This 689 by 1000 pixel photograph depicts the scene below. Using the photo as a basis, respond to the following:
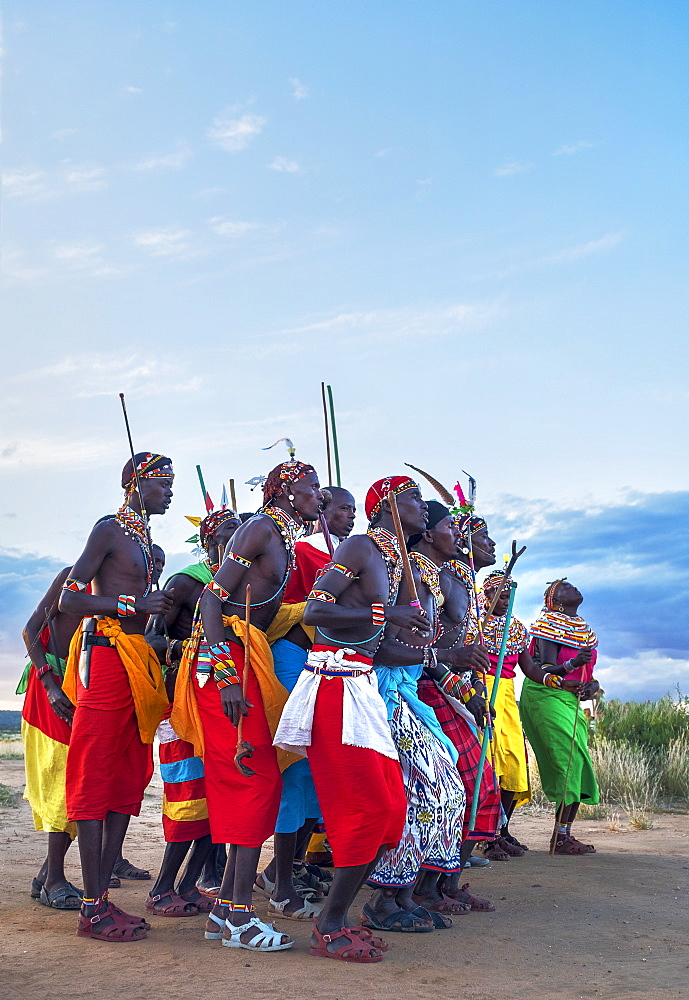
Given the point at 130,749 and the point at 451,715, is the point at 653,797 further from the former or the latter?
the point at 130,749

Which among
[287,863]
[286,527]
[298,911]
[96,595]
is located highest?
[286,527]

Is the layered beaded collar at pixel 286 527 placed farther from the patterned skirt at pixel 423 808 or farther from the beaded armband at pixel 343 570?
the patterned skirt at pixel 423 808

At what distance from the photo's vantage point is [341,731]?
5.06 metres

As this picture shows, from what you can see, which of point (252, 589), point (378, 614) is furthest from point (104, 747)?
point (378, 614)

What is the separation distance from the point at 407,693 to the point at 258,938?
1.56 m

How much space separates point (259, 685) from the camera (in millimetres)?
5426

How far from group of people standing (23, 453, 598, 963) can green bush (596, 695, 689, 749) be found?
802cm

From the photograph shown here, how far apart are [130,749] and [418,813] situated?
168 cm

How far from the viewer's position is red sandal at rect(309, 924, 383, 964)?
490 centimetres

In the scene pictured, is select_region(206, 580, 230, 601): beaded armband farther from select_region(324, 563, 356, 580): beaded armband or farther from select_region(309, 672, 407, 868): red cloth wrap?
select_region(309, 672, 407, 868): red cloth wrap

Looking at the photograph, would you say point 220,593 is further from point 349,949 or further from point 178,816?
point 349,949

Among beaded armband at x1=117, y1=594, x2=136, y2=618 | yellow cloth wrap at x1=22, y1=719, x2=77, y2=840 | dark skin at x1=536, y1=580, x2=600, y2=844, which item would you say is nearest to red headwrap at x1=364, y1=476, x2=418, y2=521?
beaded armband at x1=117, y1=594, x2=136, y2=618

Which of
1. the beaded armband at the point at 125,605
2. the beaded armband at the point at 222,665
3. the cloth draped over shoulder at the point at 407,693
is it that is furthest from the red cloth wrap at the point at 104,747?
the cloth draped over shoulder at the point at 407,693

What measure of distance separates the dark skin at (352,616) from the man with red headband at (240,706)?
1.13 feet
